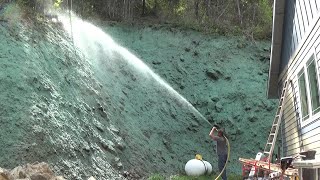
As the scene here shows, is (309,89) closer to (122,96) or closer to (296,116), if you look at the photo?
(296,116)

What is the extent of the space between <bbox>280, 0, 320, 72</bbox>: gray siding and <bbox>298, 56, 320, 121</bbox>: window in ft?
2.68

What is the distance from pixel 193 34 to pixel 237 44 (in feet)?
8.74

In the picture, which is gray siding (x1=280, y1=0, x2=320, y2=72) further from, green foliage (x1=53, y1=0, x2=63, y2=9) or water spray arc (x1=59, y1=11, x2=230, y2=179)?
green foliage (x1=53, y1=0, x2=63, y2=9)

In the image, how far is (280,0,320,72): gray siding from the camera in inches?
344

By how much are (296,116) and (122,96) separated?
30.6 ft

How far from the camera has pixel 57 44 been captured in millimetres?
17062

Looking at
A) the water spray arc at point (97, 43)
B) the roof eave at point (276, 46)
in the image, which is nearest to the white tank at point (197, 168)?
the roof eave at point (276, 46)

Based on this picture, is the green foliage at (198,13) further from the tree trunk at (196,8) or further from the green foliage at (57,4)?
the green foliage at (57,4)

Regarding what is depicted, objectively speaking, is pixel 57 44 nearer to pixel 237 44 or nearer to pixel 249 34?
pixel 237 44

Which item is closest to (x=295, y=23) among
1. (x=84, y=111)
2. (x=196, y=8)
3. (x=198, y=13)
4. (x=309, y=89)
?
(x=309, y=89)

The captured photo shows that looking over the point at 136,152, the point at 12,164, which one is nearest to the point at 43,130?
the point at 12,164

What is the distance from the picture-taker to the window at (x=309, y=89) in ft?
27.3

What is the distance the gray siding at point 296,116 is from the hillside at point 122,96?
5.15 m

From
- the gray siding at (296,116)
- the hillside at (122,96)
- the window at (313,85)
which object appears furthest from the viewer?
the hillside at (122,96)
